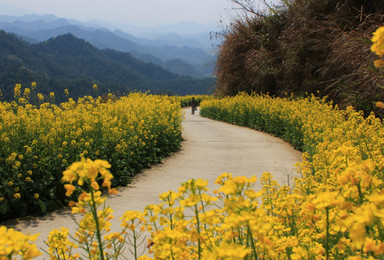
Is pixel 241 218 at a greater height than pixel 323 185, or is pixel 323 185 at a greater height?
pixel 241 218

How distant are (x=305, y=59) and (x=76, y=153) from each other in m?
10.6

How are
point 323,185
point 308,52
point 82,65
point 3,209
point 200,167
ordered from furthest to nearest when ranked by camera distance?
point 82,65
point 308,52
point 200,167
point 3,209
point 323,185

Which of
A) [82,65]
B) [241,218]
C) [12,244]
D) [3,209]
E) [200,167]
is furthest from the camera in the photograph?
[82,65]

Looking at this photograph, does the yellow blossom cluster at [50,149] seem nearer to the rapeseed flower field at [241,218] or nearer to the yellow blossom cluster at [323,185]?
the rapeseed flower field at [241,218]

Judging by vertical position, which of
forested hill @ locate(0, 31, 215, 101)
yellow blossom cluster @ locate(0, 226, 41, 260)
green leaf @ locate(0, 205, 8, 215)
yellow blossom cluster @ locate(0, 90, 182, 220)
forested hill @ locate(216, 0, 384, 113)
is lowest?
green leaf @ locate(0, 205, 8, 215)

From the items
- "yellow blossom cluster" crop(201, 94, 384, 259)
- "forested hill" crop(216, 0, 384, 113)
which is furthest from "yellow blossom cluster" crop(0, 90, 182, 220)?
"forested hill" crop(216, 0, 384, 113)

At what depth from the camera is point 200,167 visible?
707cm

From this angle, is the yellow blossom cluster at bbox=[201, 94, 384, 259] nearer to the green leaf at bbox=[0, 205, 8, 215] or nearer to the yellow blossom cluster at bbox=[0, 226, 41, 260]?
the yellow blossom cluster at bbox=[0, 226, 41, 260]

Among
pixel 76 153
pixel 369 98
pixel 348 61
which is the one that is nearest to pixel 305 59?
pixel 348 61

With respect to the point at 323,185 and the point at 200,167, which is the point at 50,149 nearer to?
the point at 200,167

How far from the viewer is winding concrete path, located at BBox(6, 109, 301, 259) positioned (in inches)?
176

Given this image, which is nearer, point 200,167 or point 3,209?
point 3,209

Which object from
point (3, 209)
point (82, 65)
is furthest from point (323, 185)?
point (82, 65)

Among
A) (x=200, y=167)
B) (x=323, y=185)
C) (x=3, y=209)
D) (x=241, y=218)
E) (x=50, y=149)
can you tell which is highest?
(x=241, y=218)
